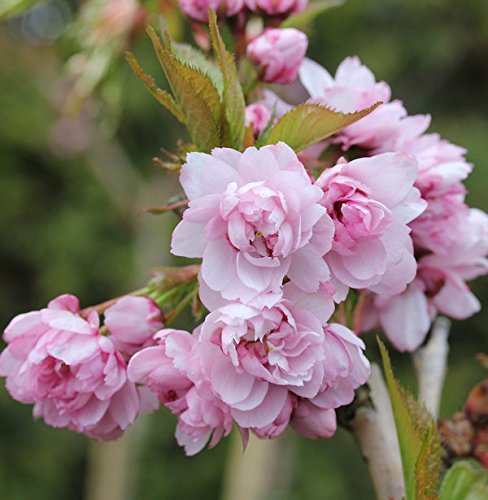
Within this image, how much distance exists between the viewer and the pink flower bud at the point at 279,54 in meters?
0.64

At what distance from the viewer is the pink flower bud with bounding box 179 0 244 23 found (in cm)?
67

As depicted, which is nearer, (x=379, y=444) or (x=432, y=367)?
(x=379, y=444)

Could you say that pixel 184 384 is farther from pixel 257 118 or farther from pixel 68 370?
pixel 257 118

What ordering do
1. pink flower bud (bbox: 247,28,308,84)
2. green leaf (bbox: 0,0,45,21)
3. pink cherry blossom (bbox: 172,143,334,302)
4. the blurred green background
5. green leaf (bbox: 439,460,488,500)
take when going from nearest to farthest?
pink cherry blossom (bbox: 172,143,334,302) < green leaf (bbox: 439,460,488,500) < pink flower bud (bbox: 247,28,308,84) < green leaf (bbox: 0,0,45,21) < the blurred green background

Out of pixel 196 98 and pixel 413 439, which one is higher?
pixel 196 98

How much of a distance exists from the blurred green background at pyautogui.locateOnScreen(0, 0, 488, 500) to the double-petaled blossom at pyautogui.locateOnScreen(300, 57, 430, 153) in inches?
128

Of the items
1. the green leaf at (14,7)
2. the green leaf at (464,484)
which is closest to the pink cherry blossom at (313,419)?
the green leaf at (464,484)

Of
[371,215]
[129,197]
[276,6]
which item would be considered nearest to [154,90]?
[371,215]

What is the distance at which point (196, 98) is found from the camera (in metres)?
0.48

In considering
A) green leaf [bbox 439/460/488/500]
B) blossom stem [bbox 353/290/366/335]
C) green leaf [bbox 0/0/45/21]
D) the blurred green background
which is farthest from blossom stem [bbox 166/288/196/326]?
the blurred green background

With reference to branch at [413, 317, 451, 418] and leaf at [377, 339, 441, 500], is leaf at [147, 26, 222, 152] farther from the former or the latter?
branch at [413, 317, 451, 418]

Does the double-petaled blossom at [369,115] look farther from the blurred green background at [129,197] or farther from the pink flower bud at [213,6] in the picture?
the blurred green background at [129,197]

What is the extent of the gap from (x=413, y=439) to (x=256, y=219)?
0.17 meters

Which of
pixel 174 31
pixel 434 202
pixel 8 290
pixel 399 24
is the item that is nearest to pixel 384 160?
pixel 434 202
